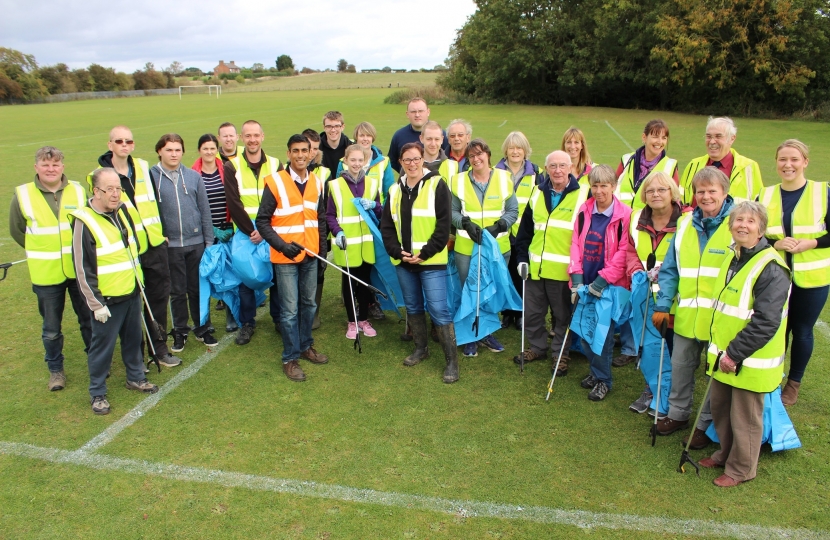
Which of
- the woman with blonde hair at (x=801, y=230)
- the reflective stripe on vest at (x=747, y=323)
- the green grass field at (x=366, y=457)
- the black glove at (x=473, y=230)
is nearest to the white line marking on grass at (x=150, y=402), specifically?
the green grass field at (x=366, y=457)

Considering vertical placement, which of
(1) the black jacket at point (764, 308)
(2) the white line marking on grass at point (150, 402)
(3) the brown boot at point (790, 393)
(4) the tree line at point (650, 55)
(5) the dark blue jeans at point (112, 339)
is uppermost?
(4) the tree line at point (650, 55)

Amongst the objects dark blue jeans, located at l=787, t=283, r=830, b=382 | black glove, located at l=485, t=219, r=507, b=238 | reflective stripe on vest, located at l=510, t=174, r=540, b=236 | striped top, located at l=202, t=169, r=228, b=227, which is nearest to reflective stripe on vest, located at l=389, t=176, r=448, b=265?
black glove, located at l=485, t=219, r=507, b=238

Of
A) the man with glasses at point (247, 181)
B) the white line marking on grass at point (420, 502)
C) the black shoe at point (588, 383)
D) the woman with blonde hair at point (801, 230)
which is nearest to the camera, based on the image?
the white line marking on grass at point (420, 502)

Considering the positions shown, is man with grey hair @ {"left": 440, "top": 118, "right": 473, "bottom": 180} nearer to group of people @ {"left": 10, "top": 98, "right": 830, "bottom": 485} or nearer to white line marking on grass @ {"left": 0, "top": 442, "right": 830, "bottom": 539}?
group of people @ {"left": 10, "top": 98, "right": 830, "bottom": 485}

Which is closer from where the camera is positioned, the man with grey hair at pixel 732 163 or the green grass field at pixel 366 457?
the green grass field at pixel 366 457

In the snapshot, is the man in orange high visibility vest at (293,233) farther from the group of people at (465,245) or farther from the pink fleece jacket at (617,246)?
the pink fleece jacket at (617,246)

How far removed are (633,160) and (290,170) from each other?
12.3 feet

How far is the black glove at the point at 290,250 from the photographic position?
18.2 ft

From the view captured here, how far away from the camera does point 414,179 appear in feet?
18.2

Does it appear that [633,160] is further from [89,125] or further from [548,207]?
[89,125]

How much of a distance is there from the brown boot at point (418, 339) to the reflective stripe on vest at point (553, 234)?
4.02ft

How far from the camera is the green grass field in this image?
12.7ft

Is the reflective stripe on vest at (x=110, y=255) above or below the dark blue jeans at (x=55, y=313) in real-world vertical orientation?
above

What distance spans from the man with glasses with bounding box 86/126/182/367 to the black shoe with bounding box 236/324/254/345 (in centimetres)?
85
